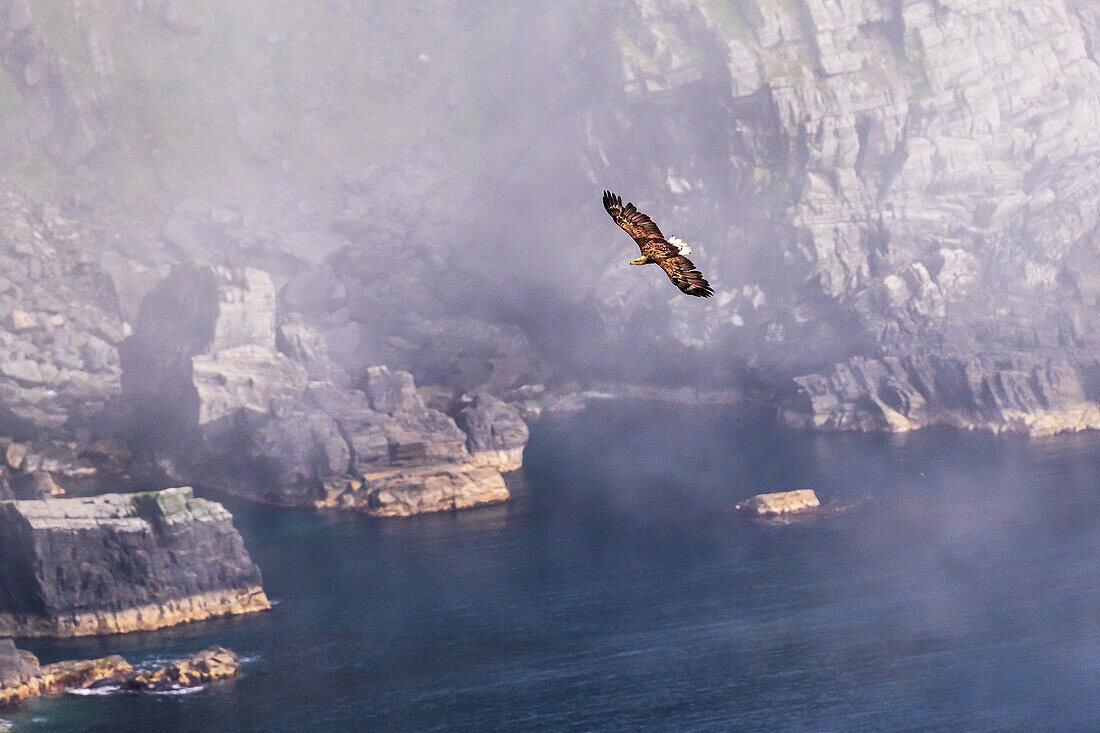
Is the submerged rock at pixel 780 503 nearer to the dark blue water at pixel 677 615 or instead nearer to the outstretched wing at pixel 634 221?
Answer: the dark blue water at pixel 677 615

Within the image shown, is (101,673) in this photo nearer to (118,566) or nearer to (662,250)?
(118,566)

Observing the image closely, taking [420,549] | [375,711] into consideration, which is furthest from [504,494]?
[375,711]

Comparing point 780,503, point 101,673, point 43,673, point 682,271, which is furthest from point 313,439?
point 682,271

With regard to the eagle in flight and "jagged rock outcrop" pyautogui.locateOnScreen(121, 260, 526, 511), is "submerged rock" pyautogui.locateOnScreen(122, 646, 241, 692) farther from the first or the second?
the eagle in flight

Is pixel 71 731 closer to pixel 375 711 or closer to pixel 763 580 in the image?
pixel 375 711

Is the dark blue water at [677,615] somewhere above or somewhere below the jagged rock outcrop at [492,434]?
below

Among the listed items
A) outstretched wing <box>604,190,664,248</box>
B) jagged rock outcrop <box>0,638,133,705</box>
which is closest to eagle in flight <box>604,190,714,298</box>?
outstretched wing <box>604,190,664,248</box>

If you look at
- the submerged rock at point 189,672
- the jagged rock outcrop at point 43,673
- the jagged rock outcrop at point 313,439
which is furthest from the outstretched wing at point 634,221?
the jagged rock outcrop at point 313,439
